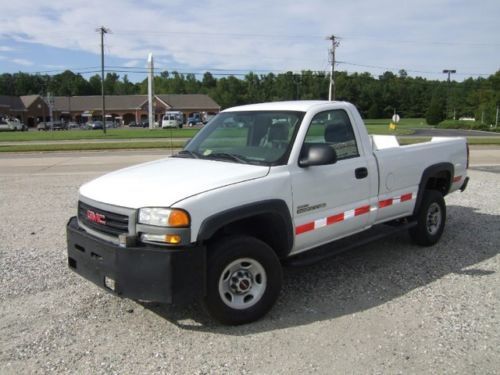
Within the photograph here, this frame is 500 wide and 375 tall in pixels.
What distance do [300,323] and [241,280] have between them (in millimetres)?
639

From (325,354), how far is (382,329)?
0.67m

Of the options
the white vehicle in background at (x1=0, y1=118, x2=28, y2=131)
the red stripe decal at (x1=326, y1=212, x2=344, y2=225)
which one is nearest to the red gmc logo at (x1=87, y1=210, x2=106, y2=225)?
the red stripe decal at (x1=326, y1=212, x2=344, y2=225)

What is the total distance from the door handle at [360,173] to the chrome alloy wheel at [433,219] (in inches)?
67.1

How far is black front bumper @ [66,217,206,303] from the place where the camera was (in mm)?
3480

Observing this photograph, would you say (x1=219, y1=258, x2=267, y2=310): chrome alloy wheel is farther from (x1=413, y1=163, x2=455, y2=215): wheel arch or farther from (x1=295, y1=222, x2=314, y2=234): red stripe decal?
(x1=413, y1=163, x2=455, y2=215): wheel arch

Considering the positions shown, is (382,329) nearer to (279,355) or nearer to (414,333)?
(414,333)

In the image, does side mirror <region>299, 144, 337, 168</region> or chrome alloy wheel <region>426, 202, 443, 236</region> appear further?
chrome alloy wheel <region>426, 202, 443, 236</region>

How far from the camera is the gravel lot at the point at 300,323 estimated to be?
3.43 m

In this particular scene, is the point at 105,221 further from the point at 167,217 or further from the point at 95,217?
the point at 167,217

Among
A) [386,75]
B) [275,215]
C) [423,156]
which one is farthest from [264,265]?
[386,75]

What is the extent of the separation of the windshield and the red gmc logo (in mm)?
1213

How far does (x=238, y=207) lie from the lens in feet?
12.3

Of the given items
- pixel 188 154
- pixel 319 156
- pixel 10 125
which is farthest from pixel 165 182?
pixel 10 125

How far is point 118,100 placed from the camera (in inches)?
4414
